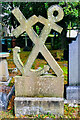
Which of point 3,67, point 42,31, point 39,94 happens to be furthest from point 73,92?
point 3,67

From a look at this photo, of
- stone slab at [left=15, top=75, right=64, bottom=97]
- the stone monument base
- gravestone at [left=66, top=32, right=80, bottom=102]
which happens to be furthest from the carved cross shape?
gravestone at [left=66, top=32, right=80, bottom=102]

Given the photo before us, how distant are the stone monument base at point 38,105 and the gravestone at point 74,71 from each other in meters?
0.81

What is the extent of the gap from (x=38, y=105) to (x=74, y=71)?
1.55 m

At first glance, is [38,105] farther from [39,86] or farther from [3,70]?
[3,70]

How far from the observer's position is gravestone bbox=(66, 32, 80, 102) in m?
4.28

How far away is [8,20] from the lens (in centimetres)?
1298

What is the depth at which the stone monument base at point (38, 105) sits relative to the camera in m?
3.58

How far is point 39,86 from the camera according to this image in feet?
11.9

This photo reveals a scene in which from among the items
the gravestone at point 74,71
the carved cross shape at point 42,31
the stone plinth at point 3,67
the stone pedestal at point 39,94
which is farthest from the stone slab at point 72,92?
the stone plinth at point 3,67

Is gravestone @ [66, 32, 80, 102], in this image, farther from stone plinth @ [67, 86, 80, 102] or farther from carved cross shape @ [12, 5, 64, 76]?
carved cross shape @ [12, 5, 64, 76]

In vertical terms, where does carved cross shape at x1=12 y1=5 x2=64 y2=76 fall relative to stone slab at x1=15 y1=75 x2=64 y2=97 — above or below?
above

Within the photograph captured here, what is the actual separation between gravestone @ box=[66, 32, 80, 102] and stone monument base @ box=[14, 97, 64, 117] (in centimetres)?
81

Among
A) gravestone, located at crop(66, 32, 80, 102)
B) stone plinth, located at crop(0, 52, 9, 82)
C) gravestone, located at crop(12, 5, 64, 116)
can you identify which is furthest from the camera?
stone plinth, located at crop(0, 52, 9, 82)

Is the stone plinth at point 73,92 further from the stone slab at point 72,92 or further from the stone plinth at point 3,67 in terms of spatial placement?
the stone plinth at point 3,67
